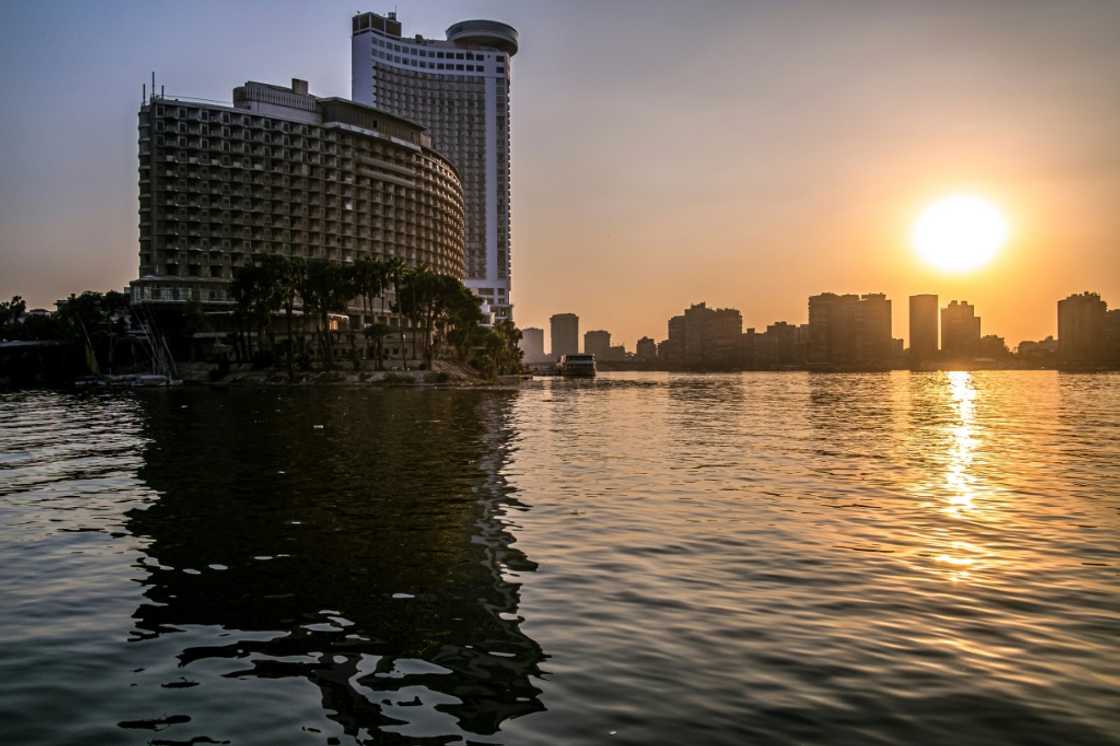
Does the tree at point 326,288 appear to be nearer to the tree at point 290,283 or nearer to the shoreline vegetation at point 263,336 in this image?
the shoreline vegetation at point 263,336

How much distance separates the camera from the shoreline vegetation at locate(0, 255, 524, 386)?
529 ft

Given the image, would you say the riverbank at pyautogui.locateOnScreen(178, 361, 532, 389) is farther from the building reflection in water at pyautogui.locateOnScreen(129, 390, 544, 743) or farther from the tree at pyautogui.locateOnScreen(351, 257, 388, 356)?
the building reflection in water at pyautogui.locateOnScreen(129, 390, 544, 743)

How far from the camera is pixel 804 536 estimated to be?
2328cm

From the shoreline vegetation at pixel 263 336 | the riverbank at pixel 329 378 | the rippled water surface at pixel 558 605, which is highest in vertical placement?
the shoreline vegetation at pixel 263 336

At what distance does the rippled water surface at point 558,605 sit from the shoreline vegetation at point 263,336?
126 meters

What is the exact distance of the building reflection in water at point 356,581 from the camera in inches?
470

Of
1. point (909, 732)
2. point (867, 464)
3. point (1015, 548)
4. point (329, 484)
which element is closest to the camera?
point (909, 732)

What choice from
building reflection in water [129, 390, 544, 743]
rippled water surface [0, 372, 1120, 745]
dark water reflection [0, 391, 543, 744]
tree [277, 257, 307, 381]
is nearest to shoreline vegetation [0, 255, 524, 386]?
tree [277, 257, 307, 381]

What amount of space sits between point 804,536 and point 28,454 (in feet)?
135

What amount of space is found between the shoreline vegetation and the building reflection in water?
123m

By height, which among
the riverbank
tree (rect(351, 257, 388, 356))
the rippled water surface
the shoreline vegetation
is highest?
tree (rect(351, 257, 388, 356))

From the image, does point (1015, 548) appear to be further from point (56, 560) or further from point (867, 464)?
point (56, 560)

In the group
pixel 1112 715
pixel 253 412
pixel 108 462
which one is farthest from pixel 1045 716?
pixel 253 412

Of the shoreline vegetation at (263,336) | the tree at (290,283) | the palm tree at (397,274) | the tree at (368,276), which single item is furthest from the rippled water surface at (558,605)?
the palm tree at (397,274)
